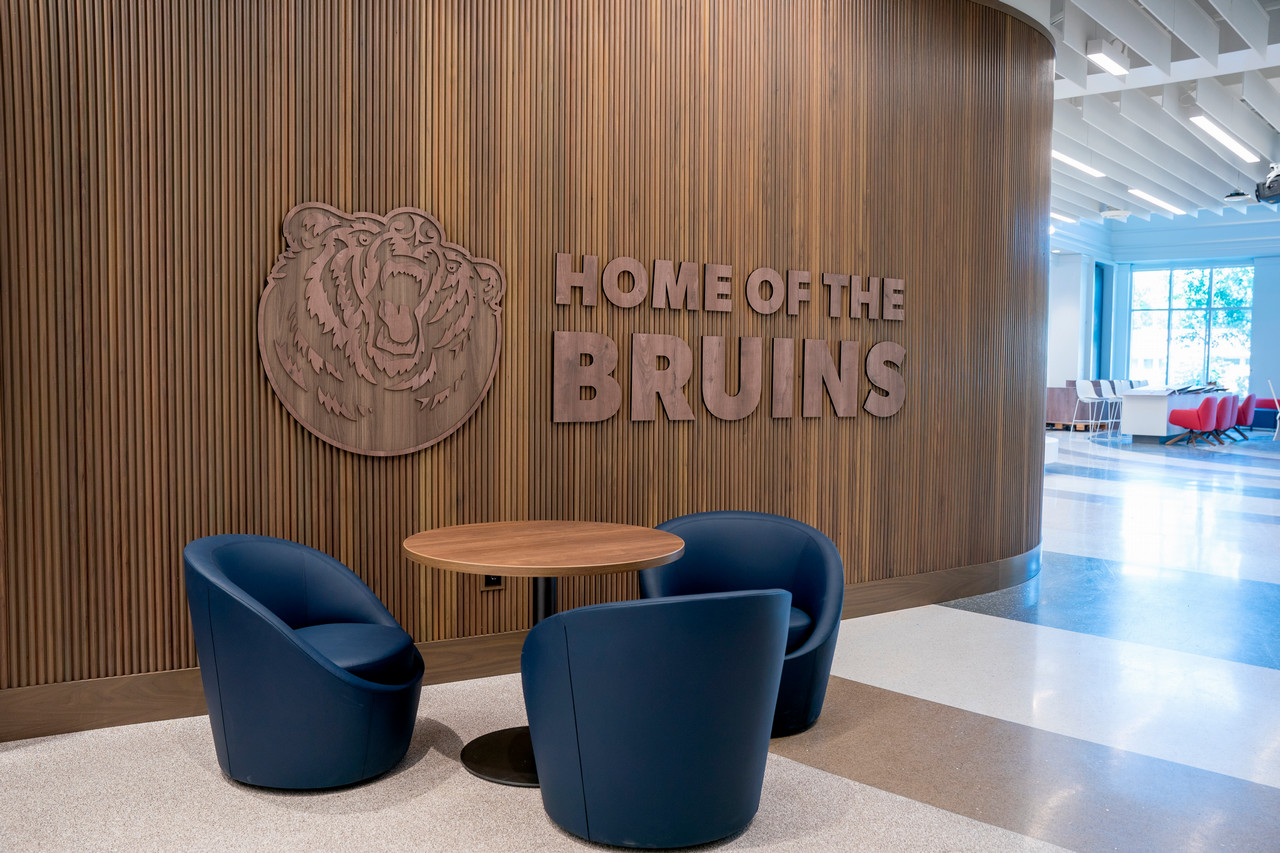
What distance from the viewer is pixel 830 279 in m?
5.02

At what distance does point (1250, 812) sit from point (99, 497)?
154 inches

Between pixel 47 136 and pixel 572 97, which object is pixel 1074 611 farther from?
pixel 47 136

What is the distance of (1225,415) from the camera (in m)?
17.3

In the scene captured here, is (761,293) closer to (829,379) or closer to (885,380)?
(829,379)

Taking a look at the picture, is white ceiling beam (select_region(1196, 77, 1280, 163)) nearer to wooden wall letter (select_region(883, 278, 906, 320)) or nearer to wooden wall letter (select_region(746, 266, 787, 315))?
wooden wall letter (select_region(883, 278, 906, 320))

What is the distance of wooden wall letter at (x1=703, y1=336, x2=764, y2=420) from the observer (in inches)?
182

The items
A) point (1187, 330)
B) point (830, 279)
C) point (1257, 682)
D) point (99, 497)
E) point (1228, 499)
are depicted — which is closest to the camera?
point (99, 497)

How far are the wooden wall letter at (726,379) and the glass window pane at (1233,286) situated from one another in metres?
20.2

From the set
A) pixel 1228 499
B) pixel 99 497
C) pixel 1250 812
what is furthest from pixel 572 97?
pixel 1228 499

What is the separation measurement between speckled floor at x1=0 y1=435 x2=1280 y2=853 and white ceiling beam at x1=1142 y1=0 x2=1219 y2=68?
15.2 feet

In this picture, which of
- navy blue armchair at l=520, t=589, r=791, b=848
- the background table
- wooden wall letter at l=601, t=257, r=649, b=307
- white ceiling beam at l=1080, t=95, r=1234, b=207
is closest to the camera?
navy blue armchair at l=520, t=589, r=791, b=848

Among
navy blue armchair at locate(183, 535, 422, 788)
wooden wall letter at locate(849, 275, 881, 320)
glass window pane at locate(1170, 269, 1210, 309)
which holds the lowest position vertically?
navy blue armchair at locate(183, 535, 422, 788)

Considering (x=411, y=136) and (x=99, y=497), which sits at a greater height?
(x=411, y=136)

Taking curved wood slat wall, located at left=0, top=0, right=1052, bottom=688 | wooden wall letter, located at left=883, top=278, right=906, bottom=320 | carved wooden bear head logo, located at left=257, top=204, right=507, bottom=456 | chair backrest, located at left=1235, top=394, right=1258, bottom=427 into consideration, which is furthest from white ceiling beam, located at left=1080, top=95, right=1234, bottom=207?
carved wooden bear head logo, located at left=257, top=204, right=507, bottom=456
